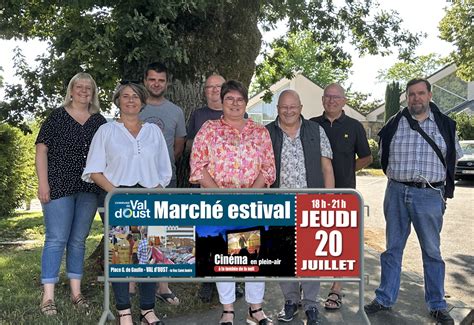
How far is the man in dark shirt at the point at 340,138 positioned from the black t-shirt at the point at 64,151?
2.30 m

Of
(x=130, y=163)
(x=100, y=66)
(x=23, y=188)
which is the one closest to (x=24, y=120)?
(x=100, y=66)

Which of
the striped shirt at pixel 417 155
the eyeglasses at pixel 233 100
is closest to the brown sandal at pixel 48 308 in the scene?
the eyeglasses at pixel 233 100

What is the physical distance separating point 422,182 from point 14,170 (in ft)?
38.6

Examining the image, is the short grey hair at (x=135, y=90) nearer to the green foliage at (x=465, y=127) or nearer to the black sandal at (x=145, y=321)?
the black sandal at (x=145, y=321)

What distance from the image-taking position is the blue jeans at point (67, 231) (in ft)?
15.8

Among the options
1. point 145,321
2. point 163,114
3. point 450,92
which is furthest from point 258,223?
point 450,92

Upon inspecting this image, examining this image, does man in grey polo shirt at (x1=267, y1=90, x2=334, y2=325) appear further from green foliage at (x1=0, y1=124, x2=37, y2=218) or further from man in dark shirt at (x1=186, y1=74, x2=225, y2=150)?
green foliage at (x1=0, y1=124, x2=37, y2=218)

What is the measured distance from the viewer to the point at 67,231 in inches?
193

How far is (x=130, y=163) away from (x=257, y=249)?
1270mm

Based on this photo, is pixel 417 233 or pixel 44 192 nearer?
pixel 44 192

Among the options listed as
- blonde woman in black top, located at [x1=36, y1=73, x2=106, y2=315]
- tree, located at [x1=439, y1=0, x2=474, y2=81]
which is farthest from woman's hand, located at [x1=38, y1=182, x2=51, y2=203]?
tree, located at [x1=439, y1=0, x2=474, y2=81]

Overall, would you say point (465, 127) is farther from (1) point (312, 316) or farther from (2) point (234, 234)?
(2) point (234, 234)

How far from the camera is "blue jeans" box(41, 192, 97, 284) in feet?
15.8

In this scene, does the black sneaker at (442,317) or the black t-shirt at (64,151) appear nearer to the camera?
the black t-shirt at (64,151)
